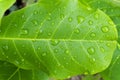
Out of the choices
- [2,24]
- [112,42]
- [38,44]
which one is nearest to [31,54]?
[38,44]

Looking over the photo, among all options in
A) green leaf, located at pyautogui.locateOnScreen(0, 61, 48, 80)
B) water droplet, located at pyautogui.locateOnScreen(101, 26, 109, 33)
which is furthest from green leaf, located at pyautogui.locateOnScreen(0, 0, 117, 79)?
green leaf, located at pyautogui.locateOnScreen(0, 61, 48, 80)

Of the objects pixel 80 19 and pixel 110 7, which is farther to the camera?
pixel 110 7

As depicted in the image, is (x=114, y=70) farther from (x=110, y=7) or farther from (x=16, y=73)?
(x=16, y=73)

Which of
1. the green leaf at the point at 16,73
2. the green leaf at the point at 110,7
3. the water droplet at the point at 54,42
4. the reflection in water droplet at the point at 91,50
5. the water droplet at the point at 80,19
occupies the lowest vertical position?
the green leaf at the point at 16,73

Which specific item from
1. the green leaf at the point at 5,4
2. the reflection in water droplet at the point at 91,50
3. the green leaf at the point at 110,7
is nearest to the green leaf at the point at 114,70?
the green leaf at the point at 110,7

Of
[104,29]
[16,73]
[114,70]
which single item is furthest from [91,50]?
[16,73]

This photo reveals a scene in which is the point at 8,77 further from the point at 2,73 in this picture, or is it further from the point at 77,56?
the point at 77,56

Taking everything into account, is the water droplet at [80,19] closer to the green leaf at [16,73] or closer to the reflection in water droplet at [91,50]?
the reflection in water droplet at [91,50]
